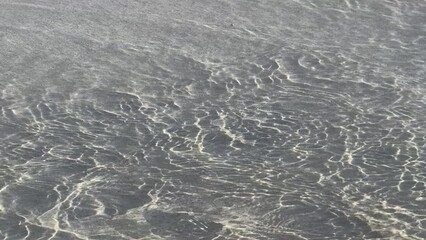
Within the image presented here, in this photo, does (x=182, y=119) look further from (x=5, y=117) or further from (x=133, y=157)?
(x=5, y=117)

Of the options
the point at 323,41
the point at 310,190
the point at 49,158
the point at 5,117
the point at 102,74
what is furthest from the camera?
the point at 323,41

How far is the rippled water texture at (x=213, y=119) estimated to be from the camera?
359cm

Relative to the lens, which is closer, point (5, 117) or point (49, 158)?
point (49, 158)

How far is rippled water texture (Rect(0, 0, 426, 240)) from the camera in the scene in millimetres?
3590

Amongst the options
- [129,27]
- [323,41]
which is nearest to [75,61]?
[129,27]

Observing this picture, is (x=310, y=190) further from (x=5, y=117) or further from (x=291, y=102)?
(x=5, y=117)

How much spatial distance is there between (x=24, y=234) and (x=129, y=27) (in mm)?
2061

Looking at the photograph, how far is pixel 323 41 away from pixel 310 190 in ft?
5.19

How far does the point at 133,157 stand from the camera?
4031mm

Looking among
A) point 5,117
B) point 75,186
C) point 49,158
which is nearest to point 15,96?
point 5,117

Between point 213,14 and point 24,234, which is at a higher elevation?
point 213,14

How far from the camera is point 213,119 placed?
14.4 feet

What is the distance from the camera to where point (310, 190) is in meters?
3.77

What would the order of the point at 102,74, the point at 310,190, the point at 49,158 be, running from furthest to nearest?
the point at 102,74 < the point at 49,158 < the point at 310,190
